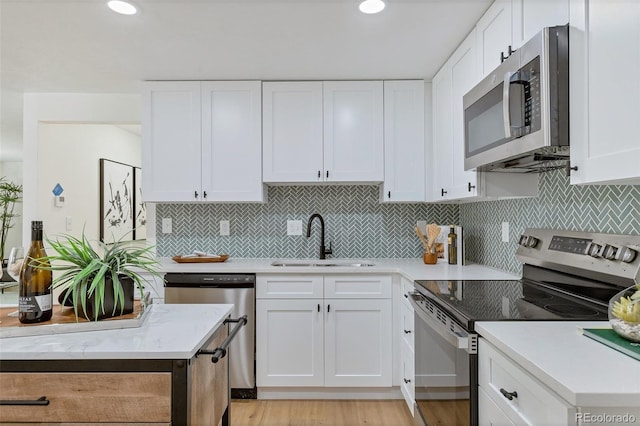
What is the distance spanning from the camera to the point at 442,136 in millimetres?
2717

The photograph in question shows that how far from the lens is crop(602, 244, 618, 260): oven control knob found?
4.69ft

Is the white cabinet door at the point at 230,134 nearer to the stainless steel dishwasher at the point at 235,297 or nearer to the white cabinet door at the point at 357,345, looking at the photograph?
the stainless steel dishwasher at the point at 235,297

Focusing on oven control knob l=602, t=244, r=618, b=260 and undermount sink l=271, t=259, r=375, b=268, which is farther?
undermount sink l=271, t=259, r=375, b=268

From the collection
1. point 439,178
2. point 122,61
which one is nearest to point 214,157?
point 122,61

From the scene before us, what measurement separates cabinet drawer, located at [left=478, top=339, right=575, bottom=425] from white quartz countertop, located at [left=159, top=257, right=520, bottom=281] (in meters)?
0.97

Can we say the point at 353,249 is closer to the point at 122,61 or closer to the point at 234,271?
the point at 234,271

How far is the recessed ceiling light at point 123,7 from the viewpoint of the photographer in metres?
1.89

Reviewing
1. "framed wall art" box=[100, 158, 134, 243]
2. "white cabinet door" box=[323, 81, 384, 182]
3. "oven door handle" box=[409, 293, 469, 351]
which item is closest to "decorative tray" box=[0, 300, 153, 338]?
"oven door handle" box=[409, 293, 469, 351]

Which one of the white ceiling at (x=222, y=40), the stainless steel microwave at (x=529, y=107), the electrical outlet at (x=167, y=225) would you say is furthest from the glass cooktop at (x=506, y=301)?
the electrical outlet at (x=167, y=225)

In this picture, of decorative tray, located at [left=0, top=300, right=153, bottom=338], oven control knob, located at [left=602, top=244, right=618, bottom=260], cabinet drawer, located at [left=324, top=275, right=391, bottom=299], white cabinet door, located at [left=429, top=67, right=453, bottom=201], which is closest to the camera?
decorative tray, located at [left=0, top=300, right=153, bottom=338]

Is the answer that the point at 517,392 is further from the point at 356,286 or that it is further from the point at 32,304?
the point at 356,286

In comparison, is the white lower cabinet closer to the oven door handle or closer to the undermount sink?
the undermount sink

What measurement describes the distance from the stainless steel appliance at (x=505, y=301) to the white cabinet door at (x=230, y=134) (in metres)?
1.53

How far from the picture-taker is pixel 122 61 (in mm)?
2580
